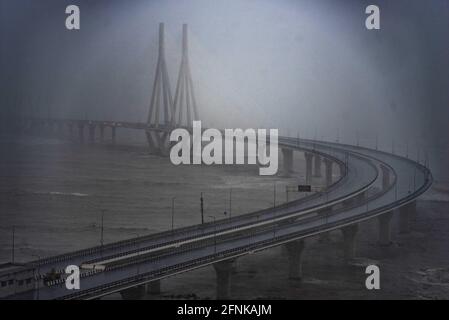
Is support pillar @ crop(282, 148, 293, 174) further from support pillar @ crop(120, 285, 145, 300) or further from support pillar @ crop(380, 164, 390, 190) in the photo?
support pillar @ crop(120, 285, 145, 300)

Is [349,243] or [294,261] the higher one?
[349,243]

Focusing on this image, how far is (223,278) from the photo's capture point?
28406mm

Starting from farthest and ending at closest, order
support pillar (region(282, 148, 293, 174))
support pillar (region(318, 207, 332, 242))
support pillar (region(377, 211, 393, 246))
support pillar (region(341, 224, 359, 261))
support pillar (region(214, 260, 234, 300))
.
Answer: support pillar (region(282, 148, 293, 174)), support pillar (region(377, 211, 393, 246)), support pillar (region(318, 207, 332, 242)), support pillar (region(341, 224, 359, 261)), support pillar (region(214, 260, 234, 300))

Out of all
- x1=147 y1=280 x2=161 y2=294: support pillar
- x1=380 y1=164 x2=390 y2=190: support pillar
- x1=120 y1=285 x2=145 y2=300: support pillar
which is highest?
x1=380 y1=164 x2=390 y2=190: support pillar

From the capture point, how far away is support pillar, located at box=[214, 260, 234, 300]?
2823cm

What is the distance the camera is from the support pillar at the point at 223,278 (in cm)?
2823

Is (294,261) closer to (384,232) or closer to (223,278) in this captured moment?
(223,278)

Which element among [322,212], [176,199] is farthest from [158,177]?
[322,212]

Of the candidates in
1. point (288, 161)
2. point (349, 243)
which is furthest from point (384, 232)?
point (288, 161)

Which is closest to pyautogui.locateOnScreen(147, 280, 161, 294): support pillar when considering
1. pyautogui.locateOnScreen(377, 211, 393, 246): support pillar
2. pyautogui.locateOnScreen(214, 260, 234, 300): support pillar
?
pyautogui.locateOnScreen(214, 260, 234, 300): support pillar

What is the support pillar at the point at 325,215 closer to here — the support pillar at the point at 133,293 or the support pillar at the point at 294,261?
the support pillar at the point at 294,261

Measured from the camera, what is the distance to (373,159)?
2274 inches

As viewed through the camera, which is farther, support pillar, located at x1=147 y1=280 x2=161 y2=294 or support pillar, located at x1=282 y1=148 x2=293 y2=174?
support pillar, located at x1=282 y1=148 x2=293 y2=174

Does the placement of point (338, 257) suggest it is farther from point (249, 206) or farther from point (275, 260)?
point (249, 206)
